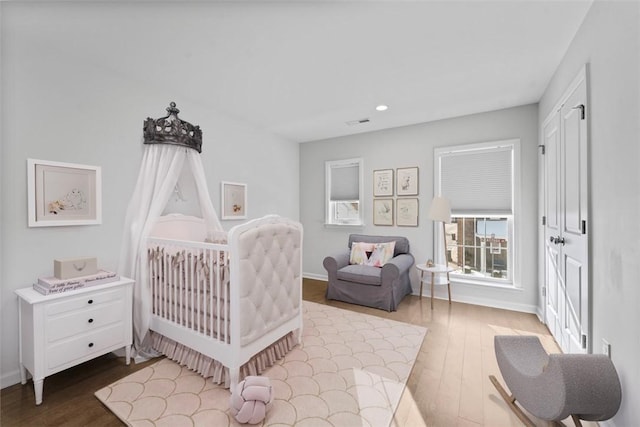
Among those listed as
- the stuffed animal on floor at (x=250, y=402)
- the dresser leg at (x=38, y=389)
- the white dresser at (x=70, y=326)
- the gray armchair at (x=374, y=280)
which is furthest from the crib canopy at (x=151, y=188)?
the gray armchair at (x=374, y=280)

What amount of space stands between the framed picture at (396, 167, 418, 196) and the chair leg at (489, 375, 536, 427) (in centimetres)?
253

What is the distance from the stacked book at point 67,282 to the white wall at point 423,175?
325cm

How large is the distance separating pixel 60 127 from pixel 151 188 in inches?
30.0

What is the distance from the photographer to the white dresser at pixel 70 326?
5.68 feet

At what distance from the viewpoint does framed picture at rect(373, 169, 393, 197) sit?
4133 mm

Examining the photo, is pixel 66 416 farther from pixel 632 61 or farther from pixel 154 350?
pixel 632 61

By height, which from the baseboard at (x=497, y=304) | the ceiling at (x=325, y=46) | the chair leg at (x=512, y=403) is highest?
the ceiling at (x=325, y=46)

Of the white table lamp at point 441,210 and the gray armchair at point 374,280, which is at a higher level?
the white table lamp at point 441,210

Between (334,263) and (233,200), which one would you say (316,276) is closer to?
(334,263)

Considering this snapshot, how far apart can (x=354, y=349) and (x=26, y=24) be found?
3.47 metres

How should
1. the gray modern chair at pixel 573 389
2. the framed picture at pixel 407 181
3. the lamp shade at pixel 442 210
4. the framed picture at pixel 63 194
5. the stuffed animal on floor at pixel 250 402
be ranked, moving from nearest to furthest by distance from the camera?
the gray modern chair at pixel 573 389
the stuffed animal on floor at pixel 250 402
the framed picture at pixel 63 194
the lamp shade at pixel 442 210
the framed picture at pixel 407 181

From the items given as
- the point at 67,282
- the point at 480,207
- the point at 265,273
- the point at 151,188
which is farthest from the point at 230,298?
the point at 480,207

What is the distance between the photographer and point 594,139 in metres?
1.70

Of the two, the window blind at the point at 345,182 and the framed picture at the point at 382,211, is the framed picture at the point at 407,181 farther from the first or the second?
the window blind at the point at 345,182
